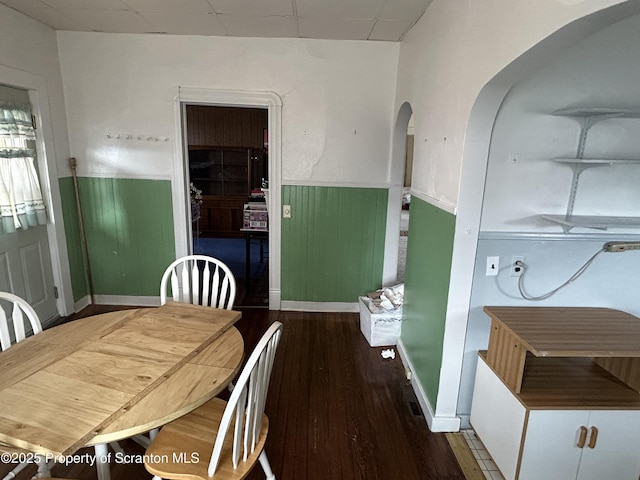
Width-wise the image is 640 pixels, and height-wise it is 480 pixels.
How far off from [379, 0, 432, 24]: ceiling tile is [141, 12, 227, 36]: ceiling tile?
4.28 ft

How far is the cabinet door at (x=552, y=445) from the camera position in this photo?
1602 mm

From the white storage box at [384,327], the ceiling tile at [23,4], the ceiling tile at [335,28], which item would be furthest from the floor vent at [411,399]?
the ceiling tile at [23,4]

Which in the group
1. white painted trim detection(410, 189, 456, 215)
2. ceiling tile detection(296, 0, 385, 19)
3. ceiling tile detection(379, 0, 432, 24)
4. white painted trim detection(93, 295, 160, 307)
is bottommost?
white painted trim detection(93, 295, 160, 307)

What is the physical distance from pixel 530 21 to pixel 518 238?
1.07 meters

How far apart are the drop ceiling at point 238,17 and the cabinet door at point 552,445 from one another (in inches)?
100.0

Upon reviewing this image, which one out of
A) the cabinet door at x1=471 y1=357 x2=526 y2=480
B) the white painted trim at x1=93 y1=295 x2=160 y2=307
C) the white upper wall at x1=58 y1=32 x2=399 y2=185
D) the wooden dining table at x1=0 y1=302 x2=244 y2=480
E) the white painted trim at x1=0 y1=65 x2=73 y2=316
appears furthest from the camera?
the white painted trim at x1=93 y1=295 x2=160 y2=307

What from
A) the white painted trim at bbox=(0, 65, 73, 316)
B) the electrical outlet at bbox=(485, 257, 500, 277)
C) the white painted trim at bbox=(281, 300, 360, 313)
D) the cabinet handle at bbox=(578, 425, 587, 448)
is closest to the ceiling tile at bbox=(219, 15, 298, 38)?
the white painted trim at bbox=(0, 65, 73, 316)

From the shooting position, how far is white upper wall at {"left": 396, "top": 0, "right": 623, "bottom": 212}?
4.20ft

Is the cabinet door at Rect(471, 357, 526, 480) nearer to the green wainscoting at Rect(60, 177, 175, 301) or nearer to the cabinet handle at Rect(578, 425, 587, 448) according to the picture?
the cabinet handle at Rect(578, 425, 587, 448)

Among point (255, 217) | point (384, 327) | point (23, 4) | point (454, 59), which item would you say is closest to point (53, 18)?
point (23, 4)

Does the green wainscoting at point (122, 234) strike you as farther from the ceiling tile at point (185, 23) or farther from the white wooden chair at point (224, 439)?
the white wooden chair at point (224, 439)

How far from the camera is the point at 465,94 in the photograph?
1833mm

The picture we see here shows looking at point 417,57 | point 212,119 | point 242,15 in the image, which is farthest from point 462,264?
point 212,119

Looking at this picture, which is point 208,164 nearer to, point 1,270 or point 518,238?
point 1,270
